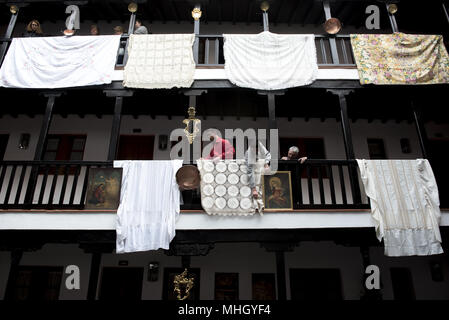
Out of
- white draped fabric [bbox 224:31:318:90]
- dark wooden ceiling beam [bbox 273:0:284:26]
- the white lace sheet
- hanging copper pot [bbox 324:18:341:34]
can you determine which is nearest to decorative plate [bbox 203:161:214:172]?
the white lace sheet

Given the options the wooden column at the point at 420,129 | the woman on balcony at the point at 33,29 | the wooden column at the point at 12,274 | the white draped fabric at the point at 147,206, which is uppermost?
the woman on balcony at the point at 33,29

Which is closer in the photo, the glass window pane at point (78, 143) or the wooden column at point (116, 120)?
the wooden column at point (116, 120)

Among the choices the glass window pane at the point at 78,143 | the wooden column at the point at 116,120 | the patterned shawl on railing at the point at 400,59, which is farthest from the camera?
the glass window pane at the point at 78,143

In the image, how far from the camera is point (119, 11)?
400 inches

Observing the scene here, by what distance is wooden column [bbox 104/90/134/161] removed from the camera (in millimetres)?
7172

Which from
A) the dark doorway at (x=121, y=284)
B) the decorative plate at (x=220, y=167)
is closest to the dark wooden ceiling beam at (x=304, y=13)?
the decorative plate at (x=220, y=167)

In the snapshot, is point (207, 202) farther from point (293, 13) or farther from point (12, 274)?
point (293, 13)

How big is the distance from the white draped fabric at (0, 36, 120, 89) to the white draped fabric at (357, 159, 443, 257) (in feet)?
21.6

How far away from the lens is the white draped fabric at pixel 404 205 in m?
6.18

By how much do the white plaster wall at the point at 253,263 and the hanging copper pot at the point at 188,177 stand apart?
9.89 feet

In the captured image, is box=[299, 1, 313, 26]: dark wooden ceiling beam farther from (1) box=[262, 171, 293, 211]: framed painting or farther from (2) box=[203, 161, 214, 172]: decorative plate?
(2) box=[203, 161, 214, 172]: decorative plate

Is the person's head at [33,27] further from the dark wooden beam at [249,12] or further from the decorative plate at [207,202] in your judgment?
the decorative plate at [207,202]

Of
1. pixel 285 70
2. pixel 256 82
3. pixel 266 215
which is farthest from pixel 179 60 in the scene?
pixel 266 215

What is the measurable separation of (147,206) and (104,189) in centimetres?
103
